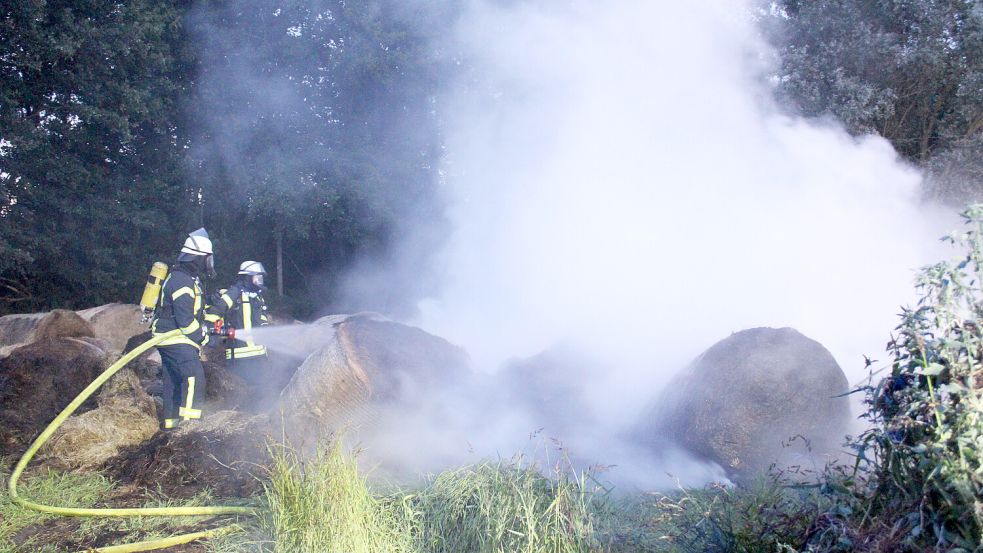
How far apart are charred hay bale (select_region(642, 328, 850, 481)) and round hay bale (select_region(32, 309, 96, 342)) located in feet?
25.3

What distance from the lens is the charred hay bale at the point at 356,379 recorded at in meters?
5.23

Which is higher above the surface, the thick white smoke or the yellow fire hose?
the thick white smoke

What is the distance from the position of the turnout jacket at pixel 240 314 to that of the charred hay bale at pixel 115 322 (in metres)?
3.71

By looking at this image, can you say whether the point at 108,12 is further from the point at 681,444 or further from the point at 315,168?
the point at 681,444

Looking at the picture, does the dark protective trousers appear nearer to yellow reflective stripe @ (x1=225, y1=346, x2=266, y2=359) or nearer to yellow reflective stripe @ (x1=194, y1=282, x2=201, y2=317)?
yellow reflective stripe @ (x1=194, y1=282, x2=201, y2=317)

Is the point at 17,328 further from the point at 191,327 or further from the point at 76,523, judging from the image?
the point at 76,523

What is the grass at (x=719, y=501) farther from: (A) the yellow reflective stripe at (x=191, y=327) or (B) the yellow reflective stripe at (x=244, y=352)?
(B) the yellow reflective stripe at (x=244, y=352)

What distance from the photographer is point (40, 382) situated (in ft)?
22.2

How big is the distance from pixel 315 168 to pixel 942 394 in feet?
47.2

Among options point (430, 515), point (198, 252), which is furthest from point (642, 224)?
point (430, 515)

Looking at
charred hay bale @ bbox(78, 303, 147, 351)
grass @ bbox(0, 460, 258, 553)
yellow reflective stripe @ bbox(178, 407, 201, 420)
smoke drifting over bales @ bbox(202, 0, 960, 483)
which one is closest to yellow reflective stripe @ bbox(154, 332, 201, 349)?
yellow reflective stripe @ bbox(178, 407, 201, 420)

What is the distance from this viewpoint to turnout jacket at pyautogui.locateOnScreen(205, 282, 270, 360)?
731 cm

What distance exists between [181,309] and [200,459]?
181cm

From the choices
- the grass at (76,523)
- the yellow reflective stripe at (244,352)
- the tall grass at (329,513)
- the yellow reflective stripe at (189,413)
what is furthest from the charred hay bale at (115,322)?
the tall grass at (329,513)
